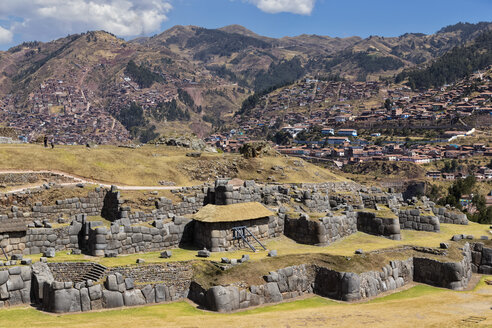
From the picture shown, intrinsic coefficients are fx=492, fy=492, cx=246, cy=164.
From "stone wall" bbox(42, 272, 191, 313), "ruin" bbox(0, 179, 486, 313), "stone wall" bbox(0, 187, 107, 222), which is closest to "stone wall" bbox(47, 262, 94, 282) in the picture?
"ruin" bbox(0, 179, 486, 313)

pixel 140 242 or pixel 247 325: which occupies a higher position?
pixel 140 242

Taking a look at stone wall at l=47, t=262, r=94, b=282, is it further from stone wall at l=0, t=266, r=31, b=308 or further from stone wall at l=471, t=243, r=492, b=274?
stone wall at l=471, t=243, r=492, b=274

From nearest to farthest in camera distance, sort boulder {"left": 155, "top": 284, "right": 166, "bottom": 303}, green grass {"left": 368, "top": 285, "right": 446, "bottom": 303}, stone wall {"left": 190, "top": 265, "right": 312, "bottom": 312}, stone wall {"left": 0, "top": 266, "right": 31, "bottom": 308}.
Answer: stone wall {"left": 0, "top": 266, "right": 31, "bottom": 308}, stone wall {"left": 190, "top": 265, "right": 312, "bottom": 312}, boulder {"left": 155, "top": 284, "right": 166, "bottom": 303}, green grass {"left": 368, "top": 285, "right": 446, "bottom": 303}

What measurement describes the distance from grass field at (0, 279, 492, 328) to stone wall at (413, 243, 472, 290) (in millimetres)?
2430

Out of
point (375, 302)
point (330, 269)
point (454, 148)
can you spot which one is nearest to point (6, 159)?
point (330, 269)

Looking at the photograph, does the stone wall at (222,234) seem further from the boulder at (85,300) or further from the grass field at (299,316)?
the boulder at (85,300)

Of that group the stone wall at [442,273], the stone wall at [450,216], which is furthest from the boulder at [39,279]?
the stone wall at [450,216]

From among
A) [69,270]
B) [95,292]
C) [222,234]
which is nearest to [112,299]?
[95,292]

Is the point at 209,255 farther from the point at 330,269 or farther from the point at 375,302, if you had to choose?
the point at 375,302

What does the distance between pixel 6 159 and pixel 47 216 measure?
32.1ft

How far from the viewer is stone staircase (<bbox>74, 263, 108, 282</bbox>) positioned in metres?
22.1

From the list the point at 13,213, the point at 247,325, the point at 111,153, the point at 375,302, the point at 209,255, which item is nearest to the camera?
the point at 247,325

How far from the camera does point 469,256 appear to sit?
97.0 ft

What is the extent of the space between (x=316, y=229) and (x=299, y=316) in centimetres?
929
